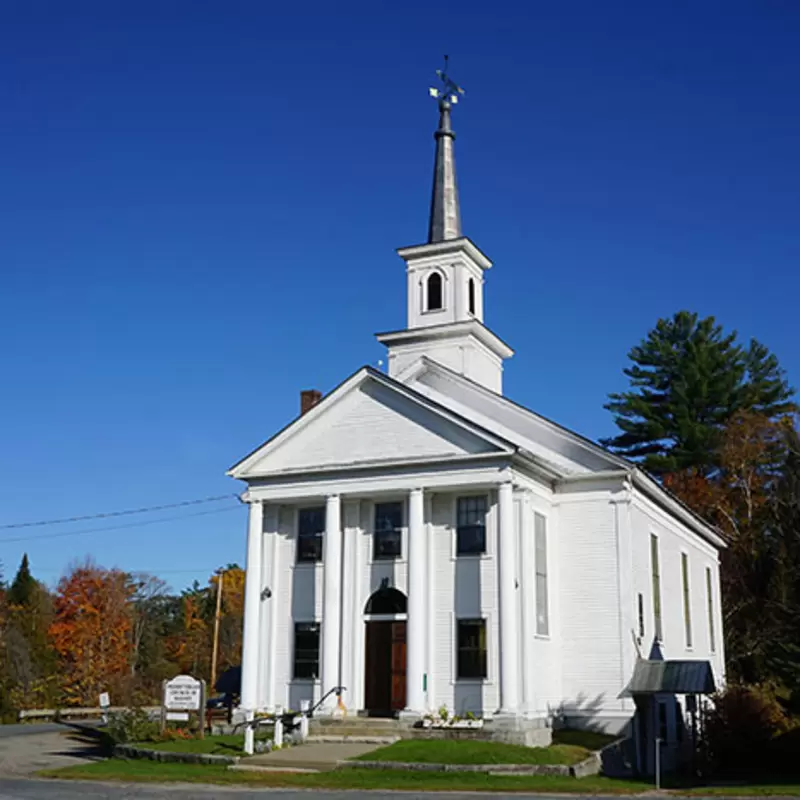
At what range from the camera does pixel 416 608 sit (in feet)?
96.0

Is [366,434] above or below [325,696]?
above

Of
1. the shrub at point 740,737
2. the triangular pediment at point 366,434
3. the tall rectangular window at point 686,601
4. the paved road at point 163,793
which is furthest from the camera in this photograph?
the tall rectangular window at point 686,601

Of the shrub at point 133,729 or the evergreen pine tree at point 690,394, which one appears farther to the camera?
the evergreen pine tree at point 690,394

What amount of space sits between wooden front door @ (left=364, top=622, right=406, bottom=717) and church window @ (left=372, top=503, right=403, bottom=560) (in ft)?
6.90

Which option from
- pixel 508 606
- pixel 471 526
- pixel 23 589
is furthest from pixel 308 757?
pixel 23 589

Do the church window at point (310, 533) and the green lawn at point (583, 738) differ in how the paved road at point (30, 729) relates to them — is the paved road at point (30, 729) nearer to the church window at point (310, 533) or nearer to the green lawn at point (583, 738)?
the church window at point (310, 533)

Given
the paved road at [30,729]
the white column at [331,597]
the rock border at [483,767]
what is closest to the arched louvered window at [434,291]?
the white column at [331,597]

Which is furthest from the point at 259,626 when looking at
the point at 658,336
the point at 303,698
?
the point at 658,336

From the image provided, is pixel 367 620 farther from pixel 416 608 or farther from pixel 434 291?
pixel 434 291

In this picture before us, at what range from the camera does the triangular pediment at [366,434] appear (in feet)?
99.9

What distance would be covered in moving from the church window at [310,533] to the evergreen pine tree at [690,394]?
118 ft

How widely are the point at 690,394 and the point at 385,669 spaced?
139ft

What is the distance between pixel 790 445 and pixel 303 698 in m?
16.6

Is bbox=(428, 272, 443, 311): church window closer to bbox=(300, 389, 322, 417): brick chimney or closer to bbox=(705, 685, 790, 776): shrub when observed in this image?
bbox=(300, 389, 322, 417): brick chimney
